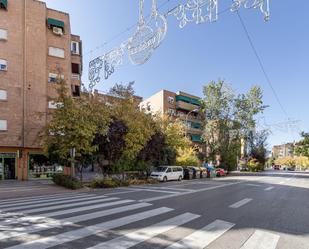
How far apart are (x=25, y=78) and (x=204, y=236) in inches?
1128

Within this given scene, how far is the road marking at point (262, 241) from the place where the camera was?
21.0 ft

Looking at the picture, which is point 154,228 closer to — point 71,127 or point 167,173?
point 71,127

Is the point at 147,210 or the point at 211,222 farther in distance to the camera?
the point at 147,210

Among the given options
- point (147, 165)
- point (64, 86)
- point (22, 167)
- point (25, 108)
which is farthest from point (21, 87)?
point (147, 165)

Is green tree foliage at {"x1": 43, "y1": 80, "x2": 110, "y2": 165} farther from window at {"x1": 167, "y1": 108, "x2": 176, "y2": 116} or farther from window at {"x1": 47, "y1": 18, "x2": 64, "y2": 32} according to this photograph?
window at {"x1": 167, "y1": 108, "x2": 176, "y2": 116}

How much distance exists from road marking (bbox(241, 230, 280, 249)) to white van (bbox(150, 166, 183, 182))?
21730 millimetres

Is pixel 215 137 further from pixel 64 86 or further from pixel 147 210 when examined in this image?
pixel 147 210

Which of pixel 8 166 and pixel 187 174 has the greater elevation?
pixel 8 166

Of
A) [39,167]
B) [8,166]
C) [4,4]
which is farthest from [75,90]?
[8,166]

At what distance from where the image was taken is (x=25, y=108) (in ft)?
101

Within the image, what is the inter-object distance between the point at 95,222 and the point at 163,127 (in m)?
27.9

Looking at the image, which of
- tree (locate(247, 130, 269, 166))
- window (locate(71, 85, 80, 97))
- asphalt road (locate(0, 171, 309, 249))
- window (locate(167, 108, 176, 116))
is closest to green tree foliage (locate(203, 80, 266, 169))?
window (locate(167, 108, 176, 116))

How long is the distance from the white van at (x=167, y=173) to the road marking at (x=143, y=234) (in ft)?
65.5

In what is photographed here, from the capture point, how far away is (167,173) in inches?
1187
